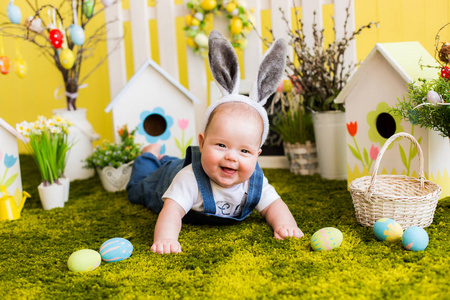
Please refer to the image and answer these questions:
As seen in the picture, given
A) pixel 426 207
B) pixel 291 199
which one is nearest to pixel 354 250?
pixel 426 207

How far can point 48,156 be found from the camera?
227 centimetres

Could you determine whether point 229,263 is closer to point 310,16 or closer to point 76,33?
point 76,33

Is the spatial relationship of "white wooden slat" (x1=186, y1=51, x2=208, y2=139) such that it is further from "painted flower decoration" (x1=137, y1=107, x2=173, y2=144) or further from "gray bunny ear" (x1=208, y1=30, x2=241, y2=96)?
"gray bunny ear" (x1=208, y1=30, x2=241, y2=96)

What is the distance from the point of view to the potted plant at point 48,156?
2.26 m

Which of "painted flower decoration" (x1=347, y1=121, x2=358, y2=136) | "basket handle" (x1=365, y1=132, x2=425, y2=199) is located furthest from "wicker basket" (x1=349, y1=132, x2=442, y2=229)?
"painted flower decoration" (x1=347, y1=121, x2=358, y2=136)

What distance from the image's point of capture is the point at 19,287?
1370 mm

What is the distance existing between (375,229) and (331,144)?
39.6 inches

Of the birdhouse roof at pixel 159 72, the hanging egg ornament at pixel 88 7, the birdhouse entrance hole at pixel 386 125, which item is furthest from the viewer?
the hanging egg ornament at pixel 88 7

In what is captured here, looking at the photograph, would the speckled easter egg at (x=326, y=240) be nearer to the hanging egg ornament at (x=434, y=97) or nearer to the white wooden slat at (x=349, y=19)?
the hanging egg ornament at (x=434, y=97)

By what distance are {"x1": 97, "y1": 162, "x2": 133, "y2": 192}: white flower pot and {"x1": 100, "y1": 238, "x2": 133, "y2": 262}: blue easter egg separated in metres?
1.05

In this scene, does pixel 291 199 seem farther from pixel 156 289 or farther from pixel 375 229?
pixel 156 289

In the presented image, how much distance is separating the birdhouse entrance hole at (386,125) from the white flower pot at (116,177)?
50.0 inches

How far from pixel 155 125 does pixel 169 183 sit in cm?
91

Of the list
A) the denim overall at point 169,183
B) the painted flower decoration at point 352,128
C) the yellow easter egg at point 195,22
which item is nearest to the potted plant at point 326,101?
the painted flower decoration at point 352,128
